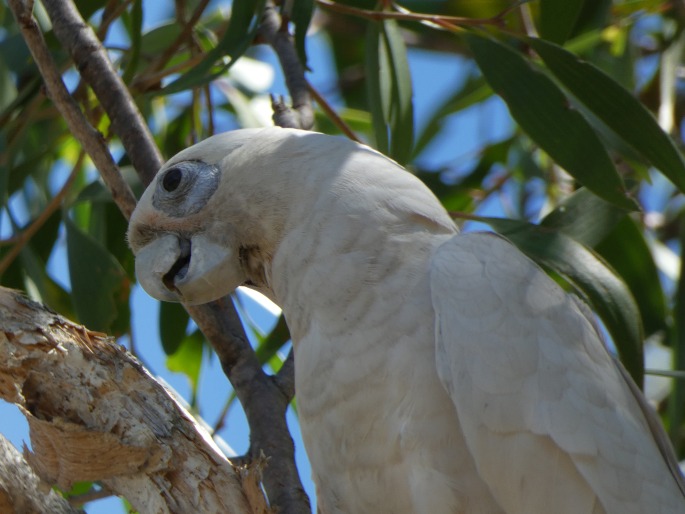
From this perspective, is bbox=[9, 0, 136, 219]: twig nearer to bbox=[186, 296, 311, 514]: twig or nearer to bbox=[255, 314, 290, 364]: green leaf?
bbox=[186, 296, 311, 514]: twig

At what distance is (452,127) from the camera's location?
3.53 meters

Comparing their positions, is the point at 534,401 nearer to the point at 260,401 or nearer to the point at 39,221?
the point at 260,401

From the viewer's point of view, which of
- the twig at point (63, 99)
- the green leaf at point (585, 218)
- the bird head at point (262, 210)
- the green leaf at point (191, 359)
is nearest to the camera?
the bird head at point (262, 210)

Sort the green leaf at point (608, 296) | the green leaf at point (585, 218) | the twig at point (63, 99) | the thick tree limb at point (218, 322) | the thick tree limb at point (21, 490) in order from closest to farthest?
the thick tree limb at point (21, 490) < the thick tree limb at point (218, 322) < the twig at point (63, 99) < the green leaf at point (608, 296) < the green leaf at point (585, 218)

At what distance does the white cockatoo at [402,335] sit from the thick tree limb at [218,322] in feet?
0.42

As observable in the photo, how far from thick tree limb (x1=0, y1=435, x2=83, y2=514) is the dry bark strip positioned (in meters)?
0.03

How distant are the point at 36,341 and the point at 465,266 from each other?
624 millimetres

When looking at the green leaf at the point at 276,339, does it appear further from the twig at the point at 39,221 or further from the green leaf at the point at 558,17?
the green leaf at the point at 558,17

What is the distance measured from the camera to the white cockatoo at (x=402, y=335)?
1.48 m

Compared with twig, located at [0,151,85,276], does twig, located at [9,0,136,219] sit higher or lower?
higher

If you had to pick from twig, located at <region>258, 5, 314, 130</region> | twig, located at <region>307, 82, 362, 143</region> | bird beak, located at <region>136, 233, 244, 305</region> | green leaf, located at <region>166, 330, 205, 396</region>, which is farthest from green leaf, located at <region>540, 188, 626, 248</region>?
green leaf, located at <region>166, 330, 205, 396</region>

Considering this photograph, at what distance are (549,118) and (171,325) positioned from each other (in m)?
0.98

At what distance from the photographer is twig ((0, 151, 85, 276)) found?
233 centimetres

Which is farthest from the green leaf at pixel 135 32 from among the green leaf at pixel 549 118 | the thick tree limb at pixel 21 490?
the thick tree limb at pixel 21 490
